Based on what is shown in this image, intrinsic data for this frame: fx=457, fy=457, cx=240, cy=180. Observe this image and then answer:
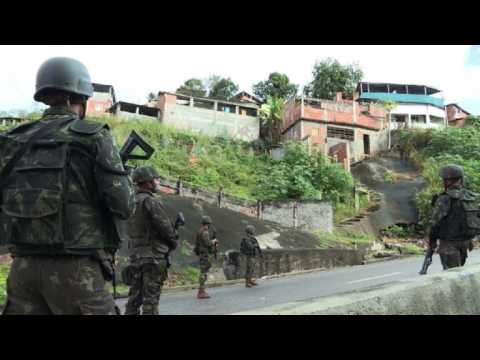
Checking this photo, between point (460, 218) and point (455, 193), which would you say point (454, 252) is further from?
point (455, 193)

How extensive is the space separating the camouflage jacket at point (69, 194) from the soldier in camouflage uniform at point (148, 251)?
3.01 metres

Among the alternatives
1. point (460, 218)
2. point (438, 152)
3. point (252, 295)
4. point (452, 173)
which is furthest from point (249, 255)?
point (438, 152)

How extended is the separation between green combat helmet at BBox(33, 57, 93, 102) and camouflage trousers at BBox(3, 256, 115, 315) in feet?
3.37

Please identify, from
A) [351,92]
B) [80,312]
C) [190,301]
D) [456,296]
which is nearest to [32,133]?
[80,312]

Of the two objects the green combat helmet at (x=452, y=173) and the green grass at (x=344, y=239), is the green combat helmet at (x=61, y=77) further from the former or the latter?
the green grass at (x=344, y=239)

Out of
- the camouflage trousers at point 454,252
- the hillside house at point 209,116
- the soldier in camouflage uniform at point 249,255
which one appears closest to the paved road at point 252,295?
the soldier in camouflage uniform at point 249,255

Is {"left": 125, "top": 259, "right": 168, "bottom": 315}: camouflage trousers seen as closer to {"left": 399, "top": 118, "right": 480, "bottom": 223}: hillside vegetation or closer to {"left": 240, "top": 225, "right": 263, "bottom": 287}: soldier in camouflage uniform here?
{"left": 240, "top": 225, "right": 263, "bottom": 287}: soldier in camouflage uniform

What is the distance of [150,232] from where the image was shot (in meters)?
5.71

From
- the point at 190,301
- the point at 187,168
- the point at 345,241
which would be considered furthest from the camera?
the point at 187,168

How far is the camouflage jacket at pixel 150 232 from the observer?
18.5ft

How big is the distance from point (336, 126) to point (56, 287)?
34.9 meters
